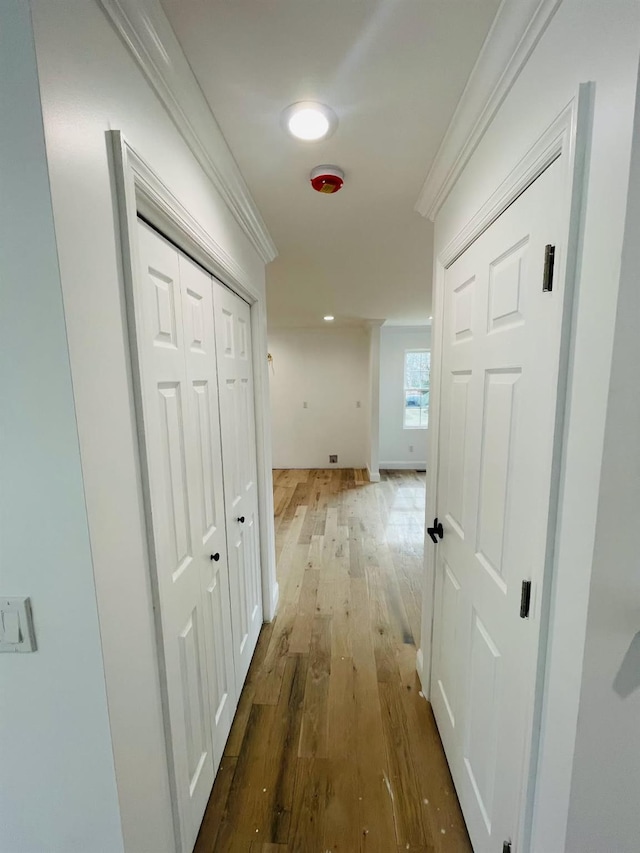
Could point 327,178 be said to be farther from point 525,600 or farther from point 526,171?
point 525,600

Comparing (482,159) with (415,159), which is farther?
(415,159)

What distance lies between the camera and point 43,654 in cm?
67

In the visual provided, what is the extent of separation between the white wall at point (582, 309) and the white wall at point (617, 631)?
0.01 m

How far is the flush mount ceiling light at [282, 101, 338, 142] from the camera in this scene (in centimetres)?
105

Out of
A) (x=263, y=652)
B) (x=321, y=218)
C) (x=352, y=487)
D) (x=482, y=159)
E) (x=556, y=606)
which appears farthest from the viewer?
(x=352, y=487)

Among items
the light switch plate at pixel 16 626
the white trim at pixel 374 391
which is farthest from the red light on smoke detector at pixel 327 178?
the white trim at pixel 374 391

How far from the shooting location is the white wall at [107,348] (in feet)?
1.93

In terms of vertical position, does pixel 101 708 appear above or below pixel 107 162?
below

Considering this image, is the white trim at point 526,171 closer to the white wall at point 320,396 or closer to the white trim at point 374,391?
the white trim at point 374,391

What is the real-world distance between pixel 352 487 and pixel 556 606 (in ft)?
14.6

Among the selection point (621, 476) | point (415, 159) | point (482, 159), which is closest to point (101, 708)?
point (621, 476)

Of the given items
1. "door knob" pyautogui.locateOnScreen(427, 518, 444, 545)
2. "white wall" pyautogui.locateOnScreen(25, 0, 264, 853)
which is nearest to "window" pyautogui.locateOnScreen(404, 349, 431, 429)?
"door knob" pyautogui.locateOnScreen(427, 518, 444, 545)

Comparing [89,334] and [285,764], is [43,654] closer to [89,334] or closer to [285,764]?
[89,334]

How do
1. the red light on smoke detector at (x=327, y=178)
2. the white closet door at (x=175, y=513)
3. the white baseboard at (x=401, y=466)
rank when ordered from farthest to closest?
the white baseboard at (x=401, y=466)
the red light on smoke detector at (x=327, y=178)
the white closet door at (x=175, y=513)
